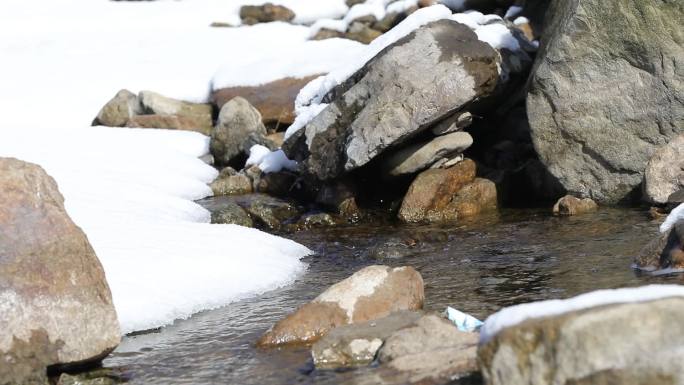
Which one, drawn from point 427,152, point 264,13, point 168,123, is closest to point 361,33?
point 264,13

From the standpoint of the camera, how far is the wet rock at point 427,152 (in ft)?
46.1

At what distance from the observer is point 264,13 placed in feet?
88.6

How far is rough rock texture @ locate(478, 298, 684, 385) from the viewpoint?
4.65 metres

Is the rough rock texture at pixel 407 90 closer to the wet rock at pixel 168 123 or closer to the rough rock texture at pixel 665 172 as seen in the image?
the rough rock texture at pixel 665 172

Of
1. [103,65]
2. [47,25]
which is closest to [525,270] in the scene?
[103,65]

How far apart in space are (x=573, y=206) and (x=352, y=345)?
694 cm

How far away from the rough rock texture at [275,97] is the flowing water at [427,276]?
5.92 m

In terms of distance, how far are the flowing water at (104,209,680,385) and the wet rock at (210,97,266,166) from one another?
4736 millimetres

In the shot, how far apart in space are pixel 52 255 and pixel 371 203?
859 cm

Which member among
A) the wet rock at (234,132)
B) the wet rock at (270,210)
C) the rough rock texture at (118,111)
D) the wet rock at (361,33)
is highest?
the wet rock at (361,33)

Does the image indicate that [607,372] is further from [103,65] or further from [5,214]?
[103,65]

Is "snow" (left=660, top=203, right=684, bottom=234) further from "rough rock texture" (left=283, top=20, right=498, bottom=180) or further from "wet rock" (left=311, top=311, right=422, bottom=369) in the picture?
"rough rock texture" (left=283, top=20, right=498, bottom=180)

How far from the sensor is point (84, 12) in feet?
95.9

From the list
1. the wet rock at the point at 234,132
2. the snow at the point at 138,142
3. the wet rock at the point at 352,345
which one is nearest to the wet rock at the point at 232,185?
the snow at the point at 138,142
